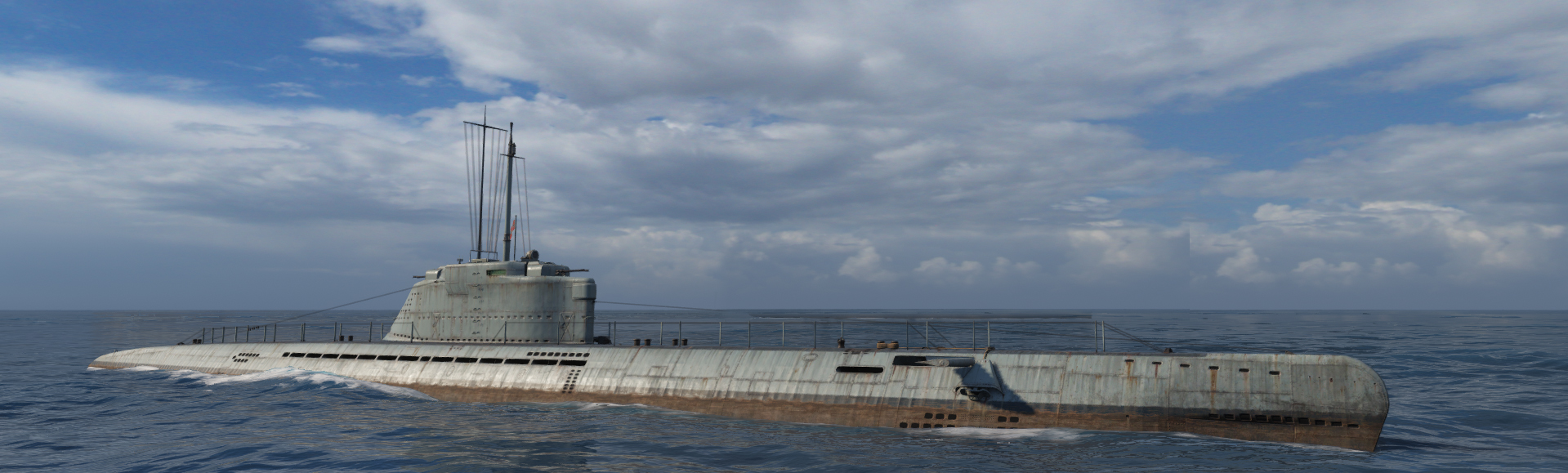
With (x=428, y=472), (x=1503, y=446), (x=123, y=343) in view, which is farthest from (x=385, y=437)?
(x=123, y=343)

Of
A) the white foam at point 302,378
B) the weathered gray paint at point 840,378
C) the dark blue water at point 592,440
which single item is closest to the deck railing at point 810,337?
the weathered gray paint at point 840,378

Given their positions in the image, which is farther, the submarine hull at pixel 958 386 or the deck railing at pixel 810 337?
the deck railing at pixel 810 337

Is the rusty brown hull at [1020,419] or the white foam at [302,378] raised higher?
the rusty brown hull at [1020,419]

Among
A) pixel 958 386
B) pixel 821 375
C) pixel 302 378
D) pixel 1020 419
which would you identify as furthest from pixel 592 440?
pixel 302 378

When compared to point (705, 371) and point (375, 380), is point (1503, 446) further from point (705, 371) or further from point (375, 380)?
point (375, 380)

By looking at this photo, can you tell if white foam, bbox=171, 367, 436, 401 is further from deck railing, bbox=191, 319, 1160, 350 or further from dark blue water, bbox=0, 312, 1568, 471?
deck railing, bbox=191, 319, 1160, 350

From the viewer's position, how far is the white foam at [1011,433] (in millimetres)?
16877

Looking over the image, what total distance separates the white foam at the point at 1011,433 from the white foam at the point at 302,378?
15095 mm

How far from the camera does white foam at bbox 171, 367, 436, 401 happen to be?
24.8 meters

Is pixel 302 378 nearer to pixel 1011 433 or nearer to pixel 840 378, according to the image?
pixel 840 378

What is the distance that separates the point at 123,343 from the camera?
58531 millimetres

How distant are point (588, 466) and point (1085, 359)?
1108 centimetres

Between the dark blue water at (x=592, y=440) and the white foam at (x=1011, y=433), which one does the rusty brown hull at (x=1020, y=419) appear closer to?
the white foam at (x=1011, y=433)

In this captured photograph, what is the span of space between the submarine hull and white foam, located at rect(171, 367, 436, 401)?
2.02ft
